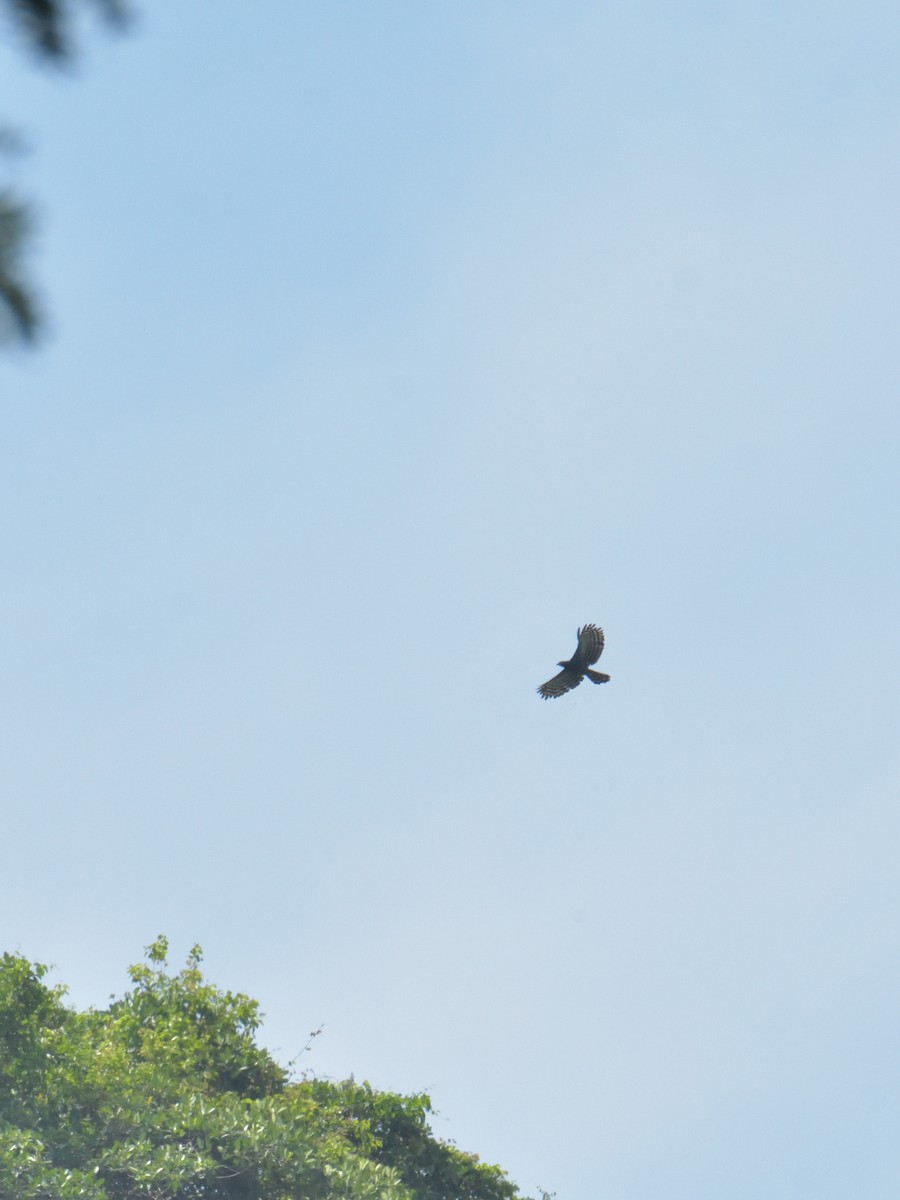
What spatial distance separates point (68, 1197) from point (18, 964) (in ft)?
16.5

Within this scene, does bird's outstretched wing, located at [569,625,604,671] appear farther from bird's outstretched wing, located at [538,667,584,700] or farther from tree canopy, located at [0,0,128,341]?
tree canopy, located at [0,0,128,341]

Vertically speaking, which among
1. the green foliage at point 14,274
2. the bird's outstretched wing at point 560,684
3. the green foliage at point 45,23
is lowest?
the green foliage at point 14,274

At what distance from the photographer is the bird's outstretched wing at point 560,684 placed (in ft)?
85.3

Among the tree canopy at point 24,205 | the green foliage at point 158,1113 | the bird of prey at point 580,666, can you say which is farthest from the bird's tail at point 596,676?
the tree canopy at point 24,205

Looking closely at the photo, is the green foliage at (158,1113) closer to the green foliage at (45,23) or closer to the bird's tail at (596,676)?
the bird's tail at (596,676)

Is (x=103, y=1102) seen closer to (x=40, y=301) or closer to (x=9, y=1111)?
(x=9, y=1111)

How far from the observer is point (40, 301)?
5840 mm

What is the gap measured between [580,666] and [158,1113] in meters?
11.8

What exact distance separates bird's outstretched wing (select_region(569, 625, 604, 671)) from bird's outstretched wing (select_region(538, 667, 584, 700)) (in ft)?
0.50

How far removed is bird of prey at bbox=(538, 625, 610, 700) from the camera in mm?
25984

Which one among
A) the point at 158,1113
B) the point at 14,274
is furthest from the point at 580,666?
the point at 14,274

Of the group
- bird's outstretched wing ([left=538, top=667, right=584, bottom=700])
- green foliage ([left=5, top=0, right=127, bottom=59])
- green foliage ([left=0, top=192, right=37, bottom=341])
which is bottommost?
green foliage ([left=0, top=192, right=37, bottom=341])

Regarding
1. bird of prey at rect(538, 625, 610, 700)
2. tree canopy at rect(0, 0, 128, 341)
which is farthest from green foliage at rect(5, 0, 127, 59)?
bird of prey at rect(538, 625, 610, 700)

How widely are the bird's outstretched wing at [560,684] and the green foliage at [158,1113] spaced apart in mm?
9843
